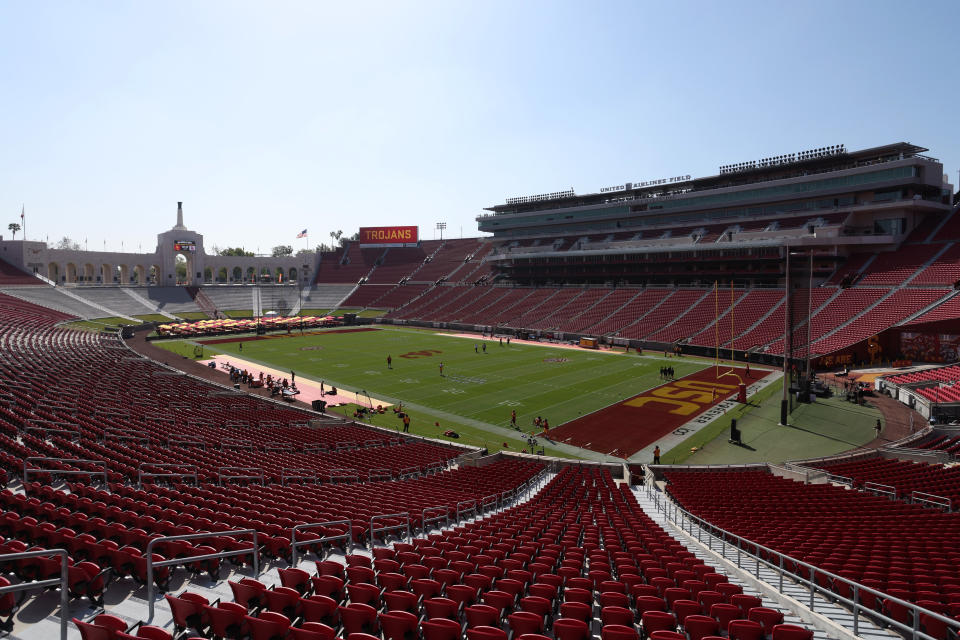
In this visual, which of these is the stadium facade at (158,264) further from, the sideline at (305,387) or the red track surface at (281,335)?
the sideline at (305,387)

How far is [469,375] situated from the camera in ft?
151

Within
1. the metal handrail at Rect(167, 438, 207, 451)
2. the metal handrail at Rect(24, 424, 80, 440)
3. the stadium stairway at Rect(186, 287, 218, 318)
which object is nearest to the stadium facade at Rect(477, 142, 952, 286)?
the metal handrail at Rect(167, 438, 207, 451)

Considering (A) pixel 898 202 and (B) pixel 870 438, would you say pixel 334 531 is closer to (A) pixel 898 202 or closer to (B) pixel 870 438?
(B) pixel 870 438

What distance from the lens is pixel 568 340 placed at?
65688mm

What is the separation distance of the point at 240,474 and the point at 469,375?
100.0 feet

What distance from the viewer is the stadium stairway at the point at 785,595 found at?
6.93 meters

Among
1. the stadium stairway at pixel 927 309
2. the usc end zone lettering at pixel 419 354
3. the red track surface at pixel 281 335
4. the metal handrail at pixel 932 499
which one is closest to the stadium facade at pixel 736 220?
the stadium stairway at pixel 927 309

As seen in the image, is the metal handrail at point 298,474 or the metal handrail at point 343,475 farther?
the metal handrail at point 343,475

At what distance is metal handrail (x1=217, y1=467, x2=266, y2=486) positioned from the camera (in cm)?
1521

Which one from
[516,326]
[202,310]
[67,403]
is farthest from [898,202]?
[202,310]

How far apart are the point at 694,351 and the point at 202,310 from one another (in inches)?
3196

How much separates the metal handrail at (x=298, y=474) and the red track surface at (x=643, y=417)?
15269 millimetres

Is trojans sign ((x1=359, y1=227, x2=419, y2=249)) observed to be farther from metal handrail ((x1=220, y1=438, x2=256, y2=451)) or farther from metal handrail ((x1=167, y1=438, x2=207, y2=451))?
metal handrail ((x1=167, y1=438, x2=207, y2=451))

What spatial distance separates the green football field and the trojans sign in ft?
169
